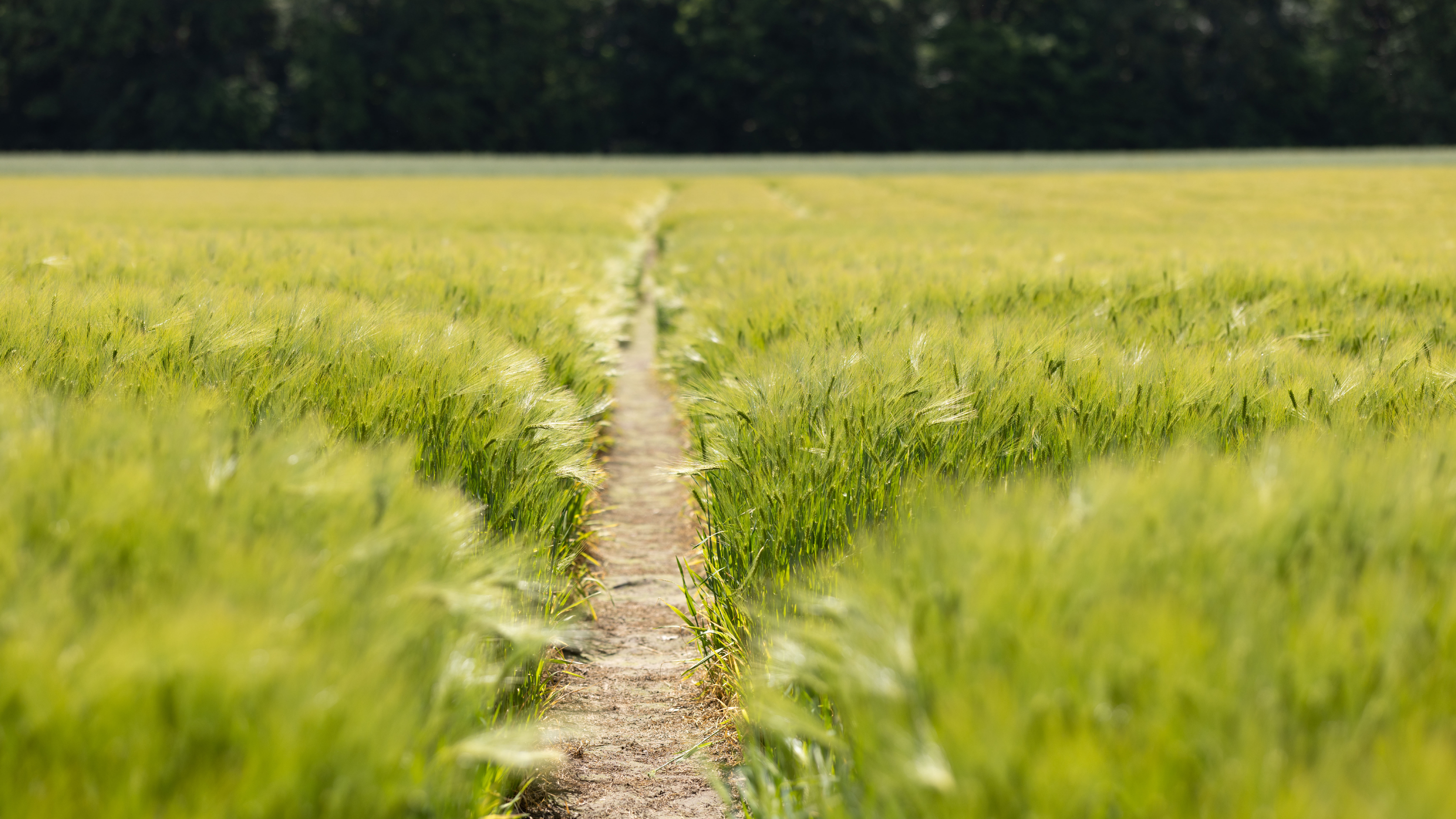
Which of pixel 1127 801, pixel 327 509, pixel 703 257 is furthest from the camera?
pixel 703 257

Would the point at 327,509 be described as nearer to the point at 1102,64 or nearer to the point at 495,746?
the point at 495,746

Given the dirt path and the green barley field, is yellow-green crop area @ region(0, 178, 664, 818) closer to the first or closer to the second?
the green barley field

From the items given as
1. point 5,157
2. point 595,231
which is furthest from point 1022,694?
point 5,157

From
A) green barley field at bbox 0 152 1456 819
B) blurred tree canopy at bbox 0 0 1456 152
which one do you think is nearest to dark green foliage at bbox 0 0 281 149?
blurred tree canopy at bbox 0 0 1456 152

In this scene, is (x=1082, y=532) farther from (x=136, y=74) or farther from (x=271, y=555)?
(x=136, y=74)

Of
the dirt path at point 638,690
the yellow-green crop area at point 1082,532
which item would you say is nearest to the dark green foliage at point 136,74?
the yellow-green crop area at point 1082,532

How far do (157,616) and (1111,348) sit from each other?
3.23 meters

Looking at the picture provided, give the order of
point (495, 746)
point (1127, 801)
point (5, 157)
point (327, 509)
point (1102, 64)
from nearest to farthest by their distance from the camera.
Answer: point (1127, 801) → point (495, 746) → point (327, 509) → point (5, 157) → point (1102, 64)

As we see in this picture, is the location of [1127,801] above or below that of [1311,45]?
below

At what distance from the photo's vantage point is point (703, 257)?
948 cm

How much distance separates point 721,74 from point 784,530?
176 ft

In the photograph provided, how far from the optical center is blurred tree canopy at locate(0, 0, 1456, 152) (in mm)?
50781

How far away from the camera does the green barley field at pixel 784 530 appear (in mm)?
1243

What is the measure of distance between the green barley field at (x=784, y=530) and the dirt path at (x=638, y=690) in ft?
0.52
